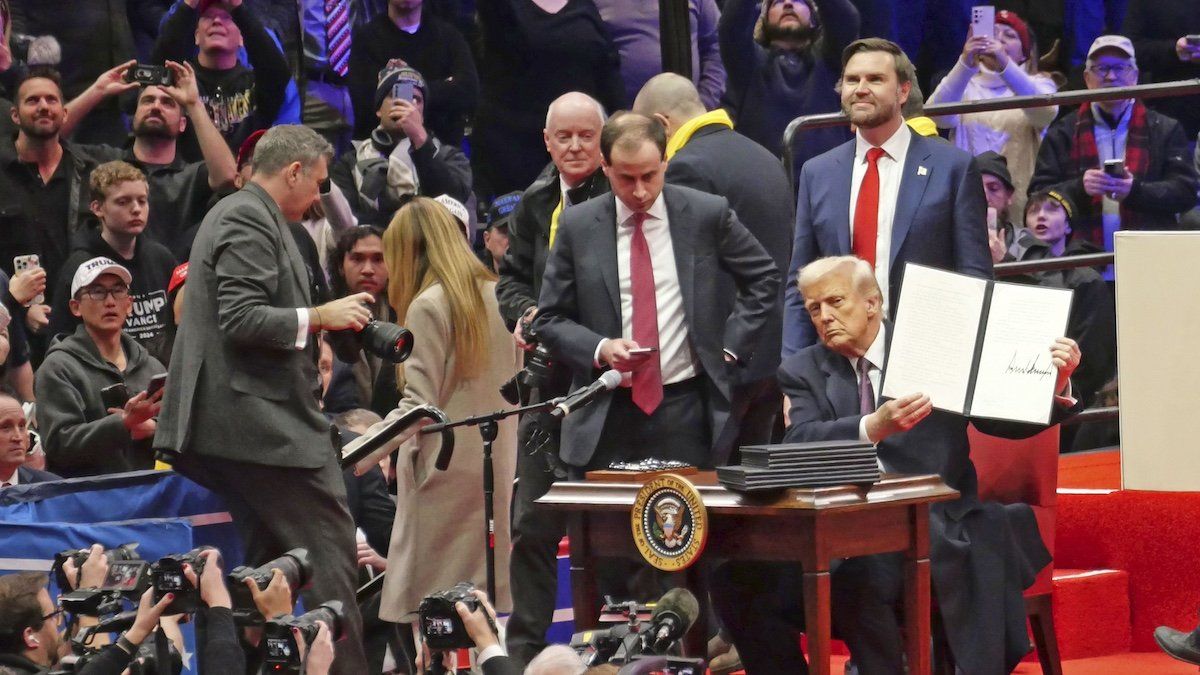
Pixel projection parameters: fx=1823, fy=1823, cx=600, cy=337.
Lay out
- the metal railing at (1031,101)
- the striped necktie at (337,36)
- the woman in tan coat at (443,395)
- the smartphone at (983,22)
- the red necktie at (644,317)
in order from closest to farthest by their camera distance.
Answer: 1. the red necktie at (644,317)
2. the woman in tan coat at (443,395)
3. the metal railing at (1031,101)
4. the smartphone at (983,22)
5. the striped necktie at (337,36)

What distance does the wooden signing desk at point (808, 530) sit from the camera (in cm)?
439

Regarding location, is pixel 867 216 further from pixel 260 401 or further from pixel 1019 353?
pixel 260 401

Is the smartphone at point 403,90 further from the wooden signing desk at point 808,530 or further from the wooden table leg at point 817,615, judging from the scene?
the wooden table leg at point 817,615

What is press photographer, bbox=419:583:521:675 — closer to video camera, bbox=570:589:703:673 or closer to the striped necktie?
video camera, bbox=570:589:703:673

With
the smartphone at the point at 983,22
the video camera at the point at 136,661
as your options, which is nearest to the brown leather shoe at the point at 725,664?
the video camera at the point at 136,661

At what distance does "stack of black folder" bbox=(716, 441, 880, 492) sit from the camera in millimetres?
4395

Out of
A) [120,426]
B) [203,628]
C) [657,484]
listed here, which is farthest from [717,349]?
[120,426]

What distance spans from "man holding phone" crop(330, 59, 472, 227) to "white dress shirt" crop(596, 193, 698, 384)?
2.90 metres

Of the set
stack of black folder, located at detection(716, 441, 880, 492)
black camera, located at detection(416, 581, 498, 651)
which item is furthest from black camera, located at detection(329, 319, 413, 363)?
black camera, located at detection(416, 581, 498, 651)

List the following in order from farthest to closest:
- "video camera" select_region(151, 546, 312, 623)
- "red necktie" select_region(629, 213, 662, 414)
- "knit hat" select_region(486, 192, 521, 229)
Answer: "knit hat" select_region(486, 192, 521, 229) → "red necktie" select_region(629, 213, 662, 414) → "video camera" select_region(151, 546, 312, 623)

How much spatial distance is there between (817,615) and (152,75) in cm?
431

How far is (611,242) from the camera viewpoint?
5398 millimetres

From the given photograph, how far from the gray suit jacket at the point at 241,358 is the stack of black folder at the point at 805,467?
60.5 inches

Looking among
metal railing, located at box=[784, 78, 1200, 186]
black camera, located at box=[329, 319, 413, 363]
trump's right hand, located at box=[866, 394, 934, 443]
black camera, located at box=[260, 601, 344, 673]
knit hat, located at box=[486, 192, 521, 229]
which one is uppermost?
metal railing, located at box=[784, 78, 1200, 186]
